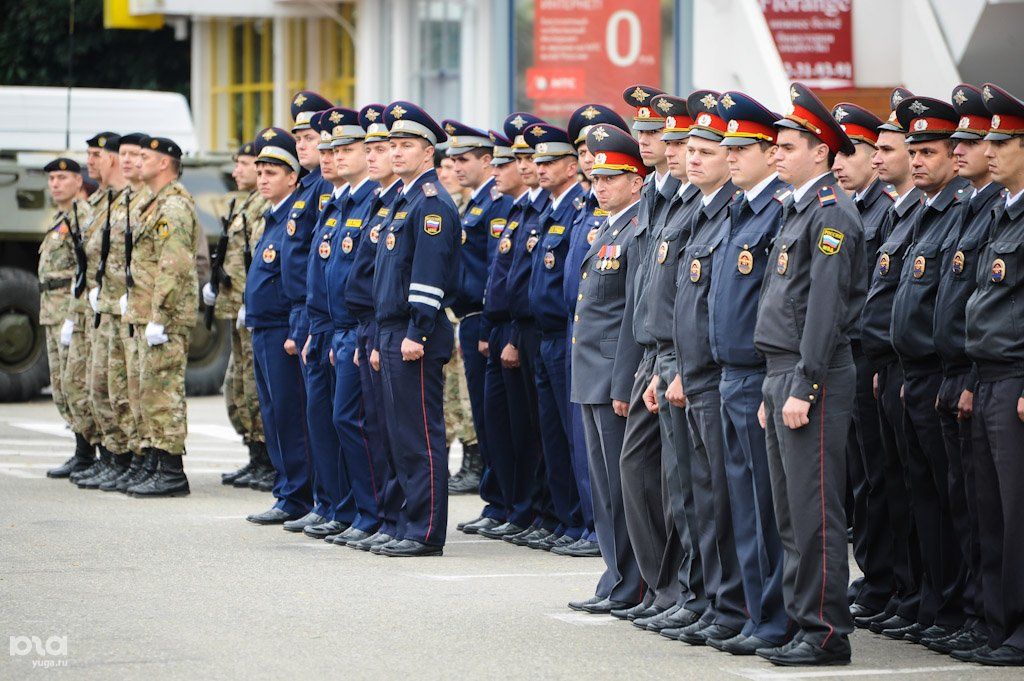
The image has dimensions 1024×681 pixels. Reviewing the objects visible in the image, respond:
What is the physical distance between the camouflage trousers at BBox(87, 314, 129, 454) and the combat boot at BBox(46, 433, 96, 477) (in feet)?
2.15

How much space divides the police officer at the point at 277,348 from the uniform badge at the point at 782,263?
492 centimetres

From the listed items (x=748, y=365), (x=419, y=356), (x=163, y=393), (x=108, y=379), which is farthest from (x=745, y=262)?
(x=108, y=379)

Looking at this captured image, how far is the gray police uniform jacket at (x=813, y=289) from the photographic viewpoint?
23.1 feet

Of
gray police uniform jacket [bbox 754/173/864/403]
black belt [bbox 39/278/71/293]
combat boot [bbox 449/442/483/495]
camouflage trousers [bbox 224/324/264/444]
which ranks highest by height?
gray police uniform jacket [bbox 754/173/864/403]

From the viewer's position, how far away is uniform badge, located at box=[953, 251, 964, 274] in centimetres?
772

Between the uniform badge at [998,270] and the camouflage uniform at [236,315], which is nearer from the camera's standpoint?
the uniform badge at [998,270]

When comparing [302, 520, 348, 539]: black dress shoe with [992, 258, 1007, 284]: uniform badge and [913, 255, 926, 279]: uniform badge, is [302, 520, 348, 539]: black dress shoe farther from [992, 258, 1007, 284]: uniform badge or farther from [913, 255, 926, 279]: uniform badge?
[992, 258, 1007, 284]: uniform badge

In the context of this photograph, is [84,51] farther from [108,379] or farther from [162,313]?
[162,313]

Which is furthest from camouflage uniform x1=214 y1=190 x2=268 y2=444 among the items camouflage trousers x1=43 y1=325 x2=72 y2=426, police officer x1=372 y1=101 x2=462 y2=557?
police officer x1=372 y1=101 x2=462 y2=557

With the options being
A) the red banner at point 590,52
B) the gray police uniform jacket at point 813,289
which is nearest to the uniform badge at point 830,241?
the gray police uniform jacket at point 813,289

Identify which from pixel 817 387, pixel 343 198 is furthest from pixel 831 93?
pixel 817 387

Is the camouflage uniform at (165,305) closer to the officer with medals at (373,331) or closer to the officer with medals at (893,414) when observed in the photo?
the officer with medals at (373,331)

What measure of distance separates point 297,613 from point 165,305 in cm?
460

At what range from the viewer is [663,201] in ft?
27.6
